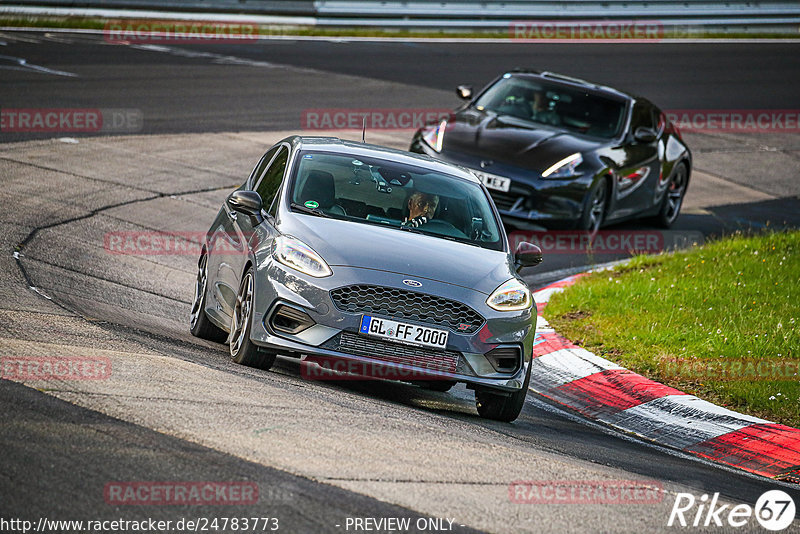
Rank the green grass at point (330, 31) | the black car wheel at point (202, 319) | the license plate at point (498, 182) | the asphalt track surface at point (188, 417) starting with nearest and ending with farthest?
the asphalt track surface at point (188, 417) → the black car wheel at point (202, 319) → the license plate at point (498, 182) → the green grass at point (330, 31)

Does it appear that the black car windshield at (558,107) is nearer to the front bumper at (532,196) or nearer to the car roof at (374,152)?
the front bumper at (532,196)

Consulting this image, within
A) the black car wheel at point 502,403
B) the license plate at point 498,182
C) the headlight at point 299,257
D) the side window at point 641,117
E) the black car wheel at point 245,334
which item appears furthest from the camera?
the side window at point 641,117

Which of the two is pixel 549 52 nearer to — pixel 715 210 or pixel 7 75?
pixel 715 210

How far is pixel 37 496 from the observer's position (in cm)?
476

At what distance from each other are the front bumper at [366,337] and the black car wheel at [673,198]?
29.9 feet

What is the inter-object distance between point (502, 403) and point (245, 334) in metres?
1.75

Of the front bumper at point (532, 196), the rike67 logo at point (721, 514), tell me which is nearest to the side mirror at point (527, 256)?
the rike67 logo at point (721, 514)

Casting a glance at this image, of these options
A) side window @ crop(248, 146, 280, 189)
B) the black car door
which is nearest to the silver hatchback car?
side window @ crop(248, 146, 280, 189)

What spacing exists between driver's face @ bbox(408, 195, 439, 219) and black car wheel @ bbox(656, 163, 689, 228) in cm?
827

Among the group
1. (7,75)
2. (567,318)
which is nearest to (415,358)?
(567,318)

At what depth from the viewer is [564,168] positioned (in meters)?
14.1

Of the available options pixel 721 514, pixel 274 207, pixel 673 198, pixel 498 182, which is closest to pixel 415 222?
pixel 274 207

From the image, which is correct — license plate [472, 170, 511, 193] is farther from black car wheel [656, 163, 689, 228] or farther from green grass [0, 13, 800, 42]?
green grass [0, 13, 800, 42]

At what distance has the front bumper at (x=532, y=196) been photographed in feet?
45.3
